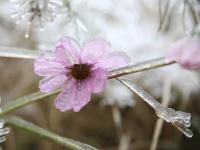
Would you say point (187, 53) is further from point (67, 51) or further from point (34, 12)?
point (34, 12)

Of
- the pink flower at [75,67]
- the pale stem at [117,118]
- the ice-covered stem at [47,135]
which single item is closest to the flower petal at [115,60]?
the pink flower at [75,67]

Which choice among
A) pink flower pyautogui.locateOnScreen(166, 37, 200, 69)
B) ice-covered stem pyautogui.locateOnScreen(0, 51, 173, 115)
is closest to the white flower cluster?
ice-covered stem pyautogui.locateOnScreen(0, 51, 173, 115)

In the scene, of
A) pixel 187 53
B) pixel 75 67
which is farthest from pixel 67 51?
pixel 187 53

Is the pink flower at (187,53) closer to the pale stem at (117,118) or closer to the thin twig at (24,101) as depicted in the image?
the thin twig at (24,101)

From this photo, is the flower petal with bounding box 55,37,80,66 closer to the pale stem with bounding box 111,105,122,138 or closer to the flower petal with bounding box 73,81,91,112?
the flower petal with bounding box 73,81,91,112

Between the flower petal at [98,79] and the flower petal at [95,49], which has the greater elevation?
the flower petal at [95,49]

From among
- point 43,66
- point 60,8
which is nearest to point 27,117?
point 60,8

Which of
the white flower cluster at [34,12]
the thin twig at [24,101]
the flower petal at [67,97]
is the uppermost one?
the white flower cluster at [34,12]
